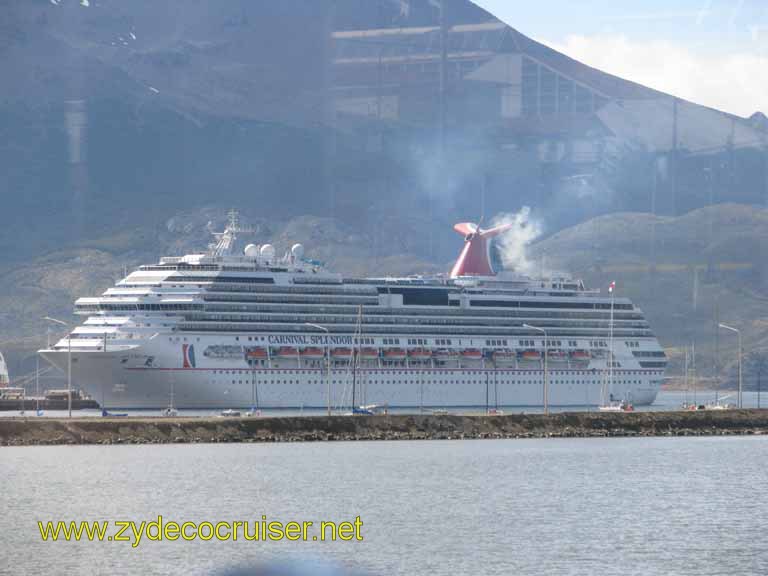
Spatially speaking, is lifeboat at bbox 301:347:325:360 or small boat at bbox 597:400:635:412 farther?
lifeboat at bbox 301:347:325:360

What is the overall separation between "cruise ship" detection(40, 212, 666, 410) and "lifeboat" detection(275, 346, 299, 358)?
0.08 m

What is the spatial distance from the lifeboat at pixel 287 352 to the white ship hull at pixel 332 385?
3.82 ft

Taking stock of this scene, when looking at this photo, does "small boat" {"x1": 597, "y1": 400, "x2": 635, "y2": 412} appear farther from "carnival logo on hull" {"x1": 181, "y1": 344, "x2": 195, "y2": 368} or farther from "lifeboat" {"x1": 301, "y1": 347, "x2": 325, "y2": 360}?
"carnival logo on hull" {"x1": 181, "y1": 344, "x2": 195, "y2": 368}

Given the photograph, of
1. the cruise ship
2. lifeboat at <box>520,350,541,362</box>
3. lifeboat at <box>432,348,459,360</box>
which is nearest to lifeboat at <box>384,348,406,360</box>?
the cruise ship

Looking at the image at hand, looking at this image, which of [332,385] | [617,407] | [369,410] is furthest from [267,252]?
[617,407]

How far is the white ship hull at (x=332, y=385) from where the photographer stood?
419ft

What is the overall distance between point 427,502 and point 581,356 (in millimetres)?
79629

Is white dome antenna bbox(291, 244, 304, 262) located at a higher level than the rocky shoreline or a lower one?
higher

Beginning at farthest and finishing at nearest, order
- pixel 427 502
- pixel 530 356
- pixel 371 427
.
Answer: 1. pixel 530 356
2. pixel 371 427
3. pixel 427 502

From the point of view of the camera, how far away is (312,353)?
13650 cm

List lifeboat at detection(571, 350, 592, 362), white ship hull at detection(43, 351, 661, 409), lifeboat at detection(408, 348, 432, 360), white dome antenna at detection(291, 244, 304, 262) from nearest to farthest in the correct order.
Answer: white ship hull at detection(43, 351, 661, 409) → lifeboat at detection(408, 348, 432, 360) → white dome antenna at detection(291, 244, 304, 262) → lifeboat at detection(571, 350, 592, 362)

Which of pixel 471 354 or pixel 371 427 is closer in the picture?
pixel 371 427

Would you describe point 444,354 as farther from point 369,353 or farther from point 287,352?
point 287,352

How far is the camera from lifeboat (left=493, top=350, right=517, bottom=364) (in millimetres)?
145000
